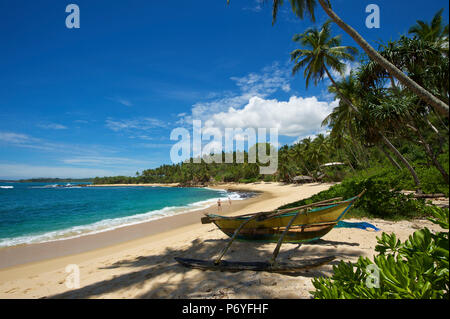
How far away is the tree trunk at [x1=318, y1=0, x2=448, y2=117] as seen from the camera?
14.7ft

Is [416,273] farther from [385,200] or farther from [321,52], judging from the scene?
[321,52]

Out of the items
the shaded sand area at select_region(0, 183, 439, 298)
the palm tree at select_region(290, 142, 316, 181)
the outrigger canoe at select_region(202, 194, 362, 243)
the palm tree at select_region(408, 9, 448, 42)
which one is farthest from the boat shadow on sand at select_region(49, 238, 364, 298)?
the palm tree at select_region(290, 142, 316, 181)

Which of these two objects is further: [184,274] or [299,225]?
[299,225]

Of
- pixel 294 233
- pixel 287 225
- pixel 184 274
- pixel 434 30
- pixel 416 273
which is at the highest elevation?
pixel 434 30

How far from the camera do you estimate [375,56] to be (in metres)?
5.59

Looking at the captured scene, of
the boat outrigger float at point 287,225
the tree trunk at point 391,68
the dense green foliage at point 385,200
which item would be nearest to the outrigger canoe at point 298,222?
the boat outrigger float at point 287,225

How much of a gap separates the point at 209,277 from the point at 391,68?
7.11 m

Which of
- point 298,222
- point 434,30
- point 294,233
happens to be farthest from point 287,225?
point 434,30

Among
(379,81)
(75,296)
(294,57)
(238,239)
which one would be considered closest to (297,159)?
(294,57)

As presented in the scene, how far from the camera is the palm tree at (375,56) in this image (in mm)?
4508

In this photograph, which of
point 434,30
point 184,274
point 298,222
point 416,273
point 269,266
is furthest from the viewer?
point 434,30

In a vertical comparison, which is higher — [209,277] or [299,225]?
[299,225]

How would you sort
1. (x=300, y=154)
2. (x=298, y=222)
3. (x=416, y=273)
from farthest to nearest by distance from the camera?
1. (x=300, y=154)
2. (x=298, y=222)
3. (x=416, y=273)
